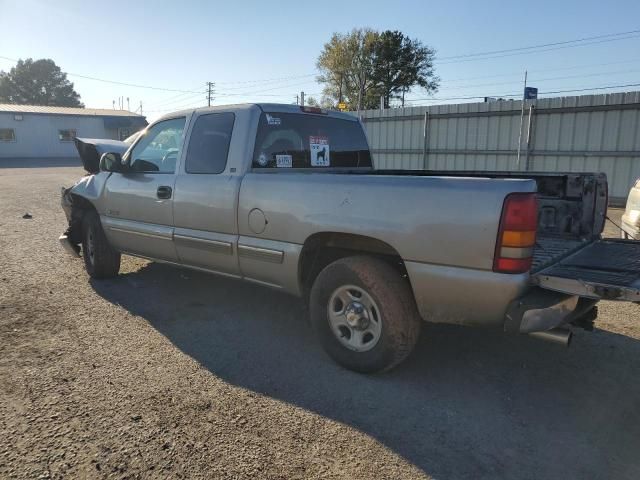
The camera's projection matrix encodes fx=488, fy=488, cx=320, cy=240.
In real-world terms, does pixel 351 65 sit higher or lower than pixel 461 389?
higher

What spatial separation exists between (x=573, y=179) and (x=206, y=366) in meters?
3.25

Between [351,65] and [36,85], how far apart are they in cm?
6367

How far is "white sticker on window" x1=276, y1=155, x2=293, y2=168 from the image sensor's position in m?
4.21

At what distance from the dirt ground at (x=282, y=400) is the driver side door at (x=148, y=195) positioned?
70 centimetres

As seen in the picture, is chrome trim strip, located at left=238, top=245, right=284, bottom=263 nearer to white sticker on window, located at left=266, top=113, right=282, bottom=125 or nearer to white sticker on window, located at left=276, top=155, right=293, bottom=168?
white sticker on window, located at left=276, top=155, right=293, bottom=168

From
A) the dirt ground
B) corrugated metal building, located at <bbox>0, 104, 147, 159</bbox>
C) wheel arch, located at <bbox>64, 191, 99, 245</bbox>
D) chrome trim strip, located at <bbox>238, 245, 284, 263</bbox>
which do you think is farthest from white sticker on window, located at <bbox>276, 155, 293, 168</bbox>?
corrugated metal building, located at <bbox>0, 104, 147, 159</bbox>

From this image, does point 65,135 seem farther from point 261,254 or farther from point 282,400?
point 282,400

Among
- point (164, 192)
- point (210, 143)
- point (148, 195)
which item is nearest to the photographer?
point (210, 143)

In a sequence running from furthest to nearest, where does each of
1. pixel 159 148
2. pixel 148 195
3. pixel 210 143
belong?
pixel 159 148, pixel 148 195, pixel 210 143

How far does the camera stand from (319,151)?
14.9 feet

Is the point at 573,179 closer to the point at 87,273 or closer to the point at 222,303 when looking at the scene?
the point at 222,303

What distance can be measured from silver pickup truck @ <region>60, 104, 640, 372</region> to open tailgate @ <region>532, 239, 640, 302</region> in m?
0.01

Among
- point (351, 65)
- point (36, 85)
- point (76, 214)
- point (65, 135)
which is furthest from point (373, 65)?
point (36, 85)

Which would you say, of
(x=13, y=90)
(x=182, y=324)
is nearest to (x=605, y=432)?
(x=182, y=324)
